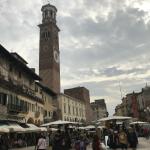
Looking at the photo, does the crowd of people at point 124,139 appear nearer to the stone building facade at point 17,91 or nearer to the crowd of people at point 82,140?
the crowd of people at point 82,140

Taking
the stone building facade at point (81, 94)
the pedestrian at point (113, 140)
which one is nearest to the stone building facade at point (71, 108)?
the stone building facade at point (81, 94)

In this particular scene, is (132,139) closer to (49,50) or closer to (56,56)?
(49,50)

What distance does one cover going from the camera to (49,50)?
263 ft

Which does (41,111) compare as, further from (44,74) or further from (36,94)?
(44,74)

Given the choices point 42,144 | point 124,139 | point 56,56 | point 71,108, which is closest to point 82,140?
point 124,139

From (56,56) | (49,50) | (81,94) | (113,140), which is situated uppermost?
(49,50)

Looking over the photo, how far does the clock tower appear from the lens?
76.7 meters

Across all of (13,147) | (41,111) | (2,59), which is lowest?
(13,147)

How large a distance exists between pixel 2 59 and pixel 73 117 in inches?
2195

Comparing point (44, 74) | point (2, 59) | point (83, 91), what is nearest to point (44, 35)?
point (44, 74)

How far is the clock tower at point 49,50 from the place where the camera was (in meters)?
76.7

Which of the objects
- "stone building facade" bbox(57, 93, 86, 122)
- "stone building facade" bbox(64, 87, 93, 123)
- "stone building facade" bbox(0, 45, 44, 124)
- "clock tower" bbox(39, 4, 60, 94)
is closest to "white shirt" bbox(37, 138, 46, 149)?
"stone building facade" bbox(0, 45, 44, 124)

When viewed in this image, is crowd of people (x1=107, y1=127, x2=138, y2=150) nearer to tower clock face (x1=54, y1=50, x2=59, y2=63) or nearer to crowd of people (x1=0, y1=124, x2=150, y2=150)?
crowd of people (x1=0, y1=124, x2=150, y2=150)

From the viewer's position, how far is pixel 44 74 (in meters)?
77.8
